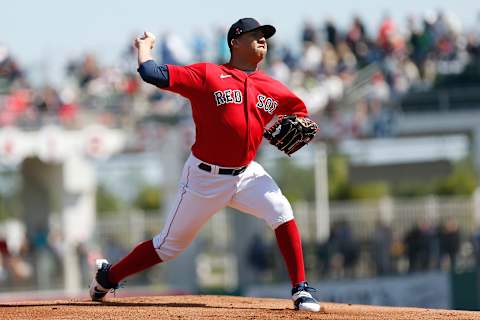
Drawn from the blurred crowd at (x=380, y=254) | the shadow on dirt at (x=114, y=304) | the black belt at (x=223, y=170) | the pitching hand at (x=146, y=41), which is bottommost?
the blurred crowd at (x=380, y=254)

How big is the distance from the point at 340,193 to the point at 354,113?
17.3m

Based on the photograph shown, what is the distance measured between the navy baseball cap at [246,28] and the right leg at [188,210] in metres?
0.89

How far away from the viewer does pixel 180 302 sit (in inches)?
342

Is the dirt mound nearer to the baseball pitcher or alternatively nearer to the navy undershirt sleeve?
the baseball pitcher

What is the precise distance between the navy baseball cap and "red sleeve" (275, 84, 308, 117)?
43cm

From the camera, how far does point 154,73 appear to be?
24.0ft

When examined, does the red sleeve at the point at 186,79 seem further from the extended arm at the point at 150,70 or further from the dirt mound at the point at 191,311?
the dirt mound at the point at 191,311

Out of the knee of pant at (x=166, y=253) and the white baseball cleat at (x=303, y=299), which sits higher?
the knee of pant at (x=166, y=253)

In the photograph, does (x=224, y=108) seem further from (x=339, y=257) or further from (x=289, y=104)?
(x=339, y=257)

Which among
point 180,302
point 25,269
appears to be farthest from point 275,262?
point 180,302

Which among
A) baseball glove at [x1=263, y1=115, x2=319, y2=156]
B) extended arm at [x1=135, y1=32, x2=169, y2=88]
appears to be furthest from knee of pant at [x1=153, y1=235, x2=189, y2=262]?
extended arm at [x1=135, y1=32, x2=169, y2=88]

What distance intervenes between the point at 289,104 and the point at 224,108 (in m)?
0.60

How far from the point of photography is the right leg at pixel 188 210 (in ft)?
25.1

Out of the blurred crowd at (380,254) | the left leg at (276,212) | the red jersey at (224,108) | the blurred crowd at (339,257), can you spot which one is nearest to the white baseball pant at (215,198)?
the left leg at (276,212)
